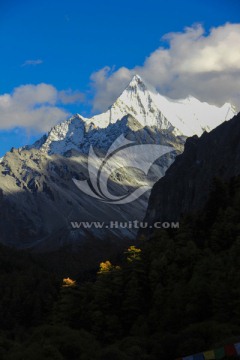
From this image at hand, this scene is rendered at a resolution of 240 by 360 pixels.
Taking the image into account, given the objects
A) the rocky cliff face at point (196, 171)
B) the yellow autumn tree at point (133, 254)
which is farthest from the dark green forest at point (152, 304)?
the rocky cliff face at point (196, 171)

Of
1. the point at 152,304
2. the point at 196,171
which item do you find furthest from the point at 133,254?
the point at 196,171

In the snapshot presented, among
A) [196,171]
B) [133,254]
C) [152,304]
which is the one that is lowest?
[152,304]

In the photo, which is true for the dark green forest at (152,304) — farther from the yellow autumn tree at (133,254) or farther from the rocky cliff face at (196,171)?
the rocky cliff face at (196,171)

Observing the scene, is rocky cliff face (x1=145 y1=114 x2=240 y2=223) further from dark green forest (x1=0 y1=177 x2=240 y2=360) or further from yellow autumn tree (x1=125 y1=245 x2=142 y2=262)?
yellow autumn tree (x1=125 y1=245 x2=142 y2=262)

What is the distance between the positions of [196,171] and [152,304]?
103844 millimetres

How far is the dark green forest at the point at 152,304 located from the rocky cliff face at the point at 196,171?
52.8 metres

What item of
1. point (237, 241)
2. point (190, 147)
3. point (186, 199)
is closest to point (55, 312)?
point (237, 241)

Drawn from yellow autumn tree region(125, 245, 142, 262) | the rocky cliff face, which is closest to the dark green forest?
yellow autumn tree region(125, 245, 142, 262)

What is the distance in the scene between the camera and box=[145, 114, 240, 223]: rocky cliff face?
476 ft

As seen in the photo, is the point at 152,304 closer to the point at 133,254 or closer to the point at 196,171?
the point at 133,254

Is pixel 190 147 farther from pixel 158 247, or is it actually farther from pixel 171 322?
pixel 171 322

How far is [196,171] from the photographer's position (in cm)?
16812

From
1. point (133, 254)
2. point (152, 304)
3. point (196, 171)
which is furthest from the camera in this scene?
point (196, 171)

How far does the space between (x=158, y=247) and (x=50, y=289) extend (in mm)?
25497
